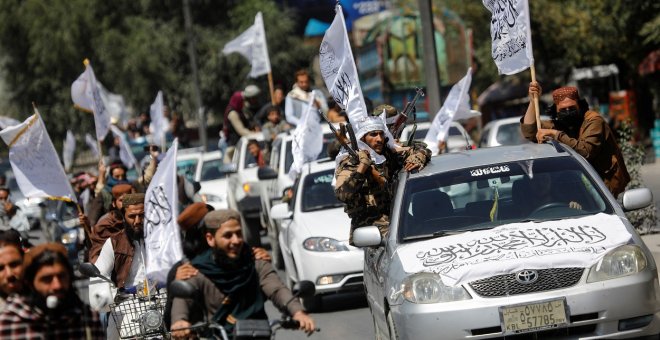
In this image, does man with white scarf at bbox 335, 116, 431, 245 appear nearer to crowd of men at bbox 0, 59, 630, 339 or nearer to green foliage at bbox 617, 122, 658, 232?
crowd of men at bbox 0, 59, 630, 339

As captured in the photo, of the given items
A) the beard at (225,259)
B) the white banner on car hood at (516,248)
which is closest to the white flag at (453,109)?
the white banner on car hood at (516,248)

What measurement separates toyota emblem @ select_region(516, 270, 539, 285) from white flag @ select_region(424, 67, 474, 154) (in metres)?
7.46

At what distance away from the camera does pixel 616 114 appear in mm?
37969

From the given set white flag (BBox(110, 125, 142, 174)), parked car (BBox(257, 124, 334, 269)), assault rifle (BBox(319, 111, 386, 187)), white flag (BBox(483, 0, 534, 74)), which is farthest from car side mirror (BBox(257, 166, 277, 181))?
assault rifle (BBox(319, 111, 386, 187))

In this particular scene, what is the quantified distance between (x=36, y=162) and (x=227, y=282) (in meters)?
5.68

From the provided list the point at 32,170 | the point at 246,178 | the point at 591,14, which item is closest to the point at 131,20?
the point at 591,14

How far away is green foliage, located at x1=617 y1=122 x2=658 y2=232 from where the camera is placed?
15734mm

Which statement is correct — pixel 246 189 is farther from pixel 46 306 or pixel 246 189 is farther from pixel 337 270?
pixel 46 306

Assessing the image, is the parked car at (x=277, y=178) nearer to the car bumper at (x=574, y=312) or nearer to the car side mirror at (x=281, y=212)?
the car side mirror at (x=281, y=212)

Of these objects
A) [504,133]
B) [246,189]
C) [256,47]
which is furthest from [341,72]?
[504,133]

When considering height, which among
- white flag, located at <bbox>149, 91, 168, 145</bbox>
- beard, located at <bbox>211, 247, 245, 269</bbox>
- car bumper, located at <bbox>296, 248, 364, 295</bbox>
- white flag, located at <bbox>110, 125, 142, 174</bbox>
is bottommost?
car bumper, located at <bbox>296, 248, 364, 295</bbox>

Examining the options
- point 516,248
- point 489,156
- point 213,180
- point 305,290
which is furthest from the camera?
point 213,180

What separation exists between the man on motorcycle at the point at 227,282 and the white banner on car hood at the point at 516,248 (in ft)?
5.99

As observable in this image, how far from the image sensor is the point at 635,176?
16.1 meters
